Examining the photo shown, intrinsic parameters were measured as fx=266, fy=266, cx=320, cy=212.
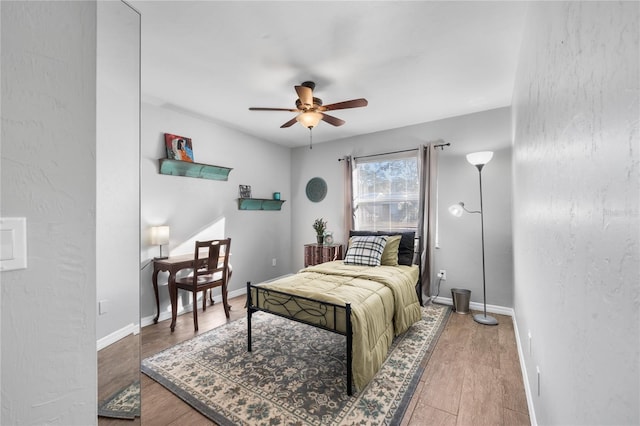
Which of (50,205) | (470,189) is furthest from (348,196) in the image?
(50,205)

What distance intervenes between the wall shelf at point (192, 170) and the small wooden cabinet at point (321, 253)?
178 centimetres

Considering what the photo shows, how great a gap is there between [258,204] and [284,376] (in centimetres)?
300

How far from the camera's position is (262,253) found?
15.4 feet

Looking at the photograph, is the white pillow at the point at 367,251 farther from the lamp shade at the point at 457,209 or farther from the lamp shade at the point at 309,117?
the lamp shade at the point at 309,117

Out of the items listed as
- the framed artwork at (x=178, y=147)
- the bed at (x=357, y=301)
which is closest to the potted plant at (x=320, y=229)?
the bed at (x=357, y=301)

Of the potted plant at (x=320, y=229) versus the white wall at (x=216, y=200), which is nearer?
the white wall at (x=216, y=200)

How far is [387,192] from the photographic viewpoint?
14.0ft

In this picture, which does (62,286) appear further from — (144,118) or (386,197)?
(386,197)

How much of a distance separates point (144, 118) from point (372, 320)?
10.9 ft

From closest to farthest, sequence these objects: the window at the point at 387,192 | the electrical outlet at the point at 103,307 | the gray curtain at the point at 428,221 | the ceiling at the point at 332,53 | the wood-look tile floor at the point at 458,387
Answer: the electrical outlet at the point at 103,307 → the wood-look tile floor at the point at 458,387 → the ceiling at the point at 332,53 → the gray curtain at the point at 428,221 → the window at the point at 387,192

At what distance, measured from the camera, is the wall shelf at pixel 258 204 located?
431cm

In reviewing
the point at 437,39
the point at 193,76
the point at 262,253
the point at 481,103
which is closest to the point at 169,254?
the point at 262,253

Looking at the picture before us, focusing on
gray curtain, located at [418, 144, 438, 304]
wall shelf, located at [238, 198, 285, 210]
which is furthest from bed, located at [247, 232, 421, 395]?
wall shelf, located at [238, 198, 285, 210]

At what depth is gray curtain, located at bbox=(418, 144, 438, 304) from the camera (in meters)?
3.77
